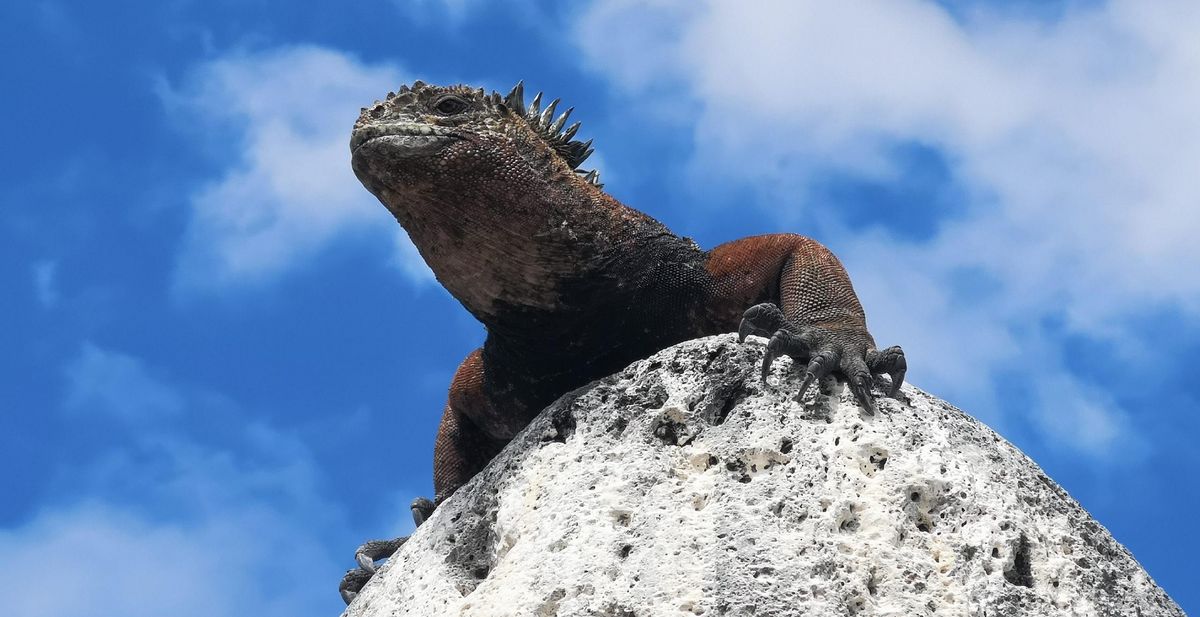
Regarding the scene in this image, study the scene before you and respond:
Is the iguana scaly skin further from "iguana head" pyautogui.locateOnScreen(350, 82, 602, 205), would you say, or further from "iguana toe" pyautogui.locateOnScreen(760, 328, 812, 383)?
"iguana toe" pyautogui.locateOnScreen(760, 328, 812, 383)

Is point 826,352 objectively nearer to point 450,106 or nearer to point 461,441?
point 450,106

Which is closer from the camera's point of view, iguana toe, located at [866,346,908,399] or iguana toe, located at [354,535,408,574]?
iguana toe, located at [866,346,908,399]

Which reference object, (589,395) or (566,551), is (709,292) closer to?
(589,395)

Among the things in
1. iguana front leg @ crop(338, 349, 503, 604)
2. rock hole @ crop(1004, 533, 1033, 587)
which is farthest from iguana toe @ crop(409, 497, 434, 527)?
rock hole @ crop(1004, 533, 1033, 587)

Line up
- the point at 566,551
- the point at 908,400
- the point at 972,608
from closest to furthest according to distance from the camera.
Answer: the point at 972,608 → the point at 566,551 → the point at 908,400

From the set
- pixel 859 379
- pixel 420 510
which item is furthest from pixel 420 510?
pixel 859 379

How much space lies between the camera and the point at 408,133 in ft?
29.4

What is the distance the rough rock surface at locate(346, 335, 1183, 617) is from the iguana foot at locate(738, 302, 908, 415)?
0.25 feet

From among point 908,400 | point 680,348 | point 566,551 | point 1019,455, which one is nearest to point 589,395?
point 680,348

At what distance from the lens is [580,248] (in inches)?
358

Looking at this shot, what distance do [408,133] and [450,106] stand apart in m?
0.49

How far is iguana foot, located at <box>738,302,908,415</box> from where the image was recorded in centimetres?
758

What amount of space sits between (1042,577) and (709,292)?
10.1 feet

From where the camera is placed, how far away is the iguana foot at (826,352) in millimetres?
7582
